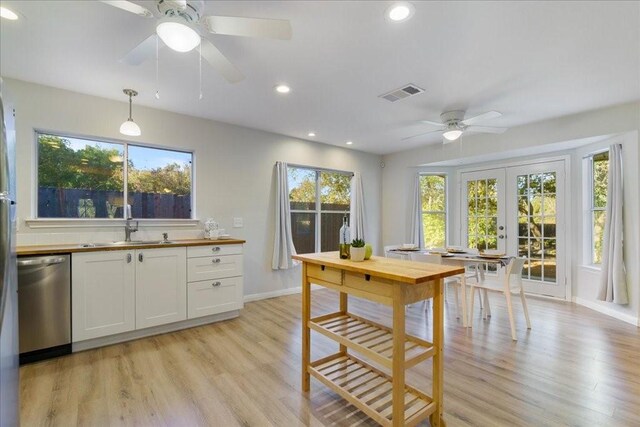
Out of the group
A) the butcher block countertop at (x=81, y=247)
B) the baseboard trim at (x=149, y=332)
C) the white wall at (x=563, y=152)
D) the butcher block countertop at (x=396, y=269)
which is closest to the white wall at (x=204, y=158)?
the butcher block countertop at (x=81, y=247)

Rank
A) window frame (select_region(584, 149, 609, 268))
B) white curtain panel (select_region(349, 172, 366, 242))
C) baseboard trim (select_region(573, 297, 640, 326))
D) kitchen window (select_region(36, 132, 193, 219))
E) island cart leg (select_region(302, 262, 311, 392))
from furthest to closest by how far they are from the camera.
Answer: white curtain panel (select_region(349, 172, 366, 242)), window frame (select_region(584, 149, 609, 268)), baseboard trim (select_region(573, 297, 640, 326)), kitchen window (select_region(36, 132, 193, 219)), island cart leg (select_region(302, 262, 311, 392))

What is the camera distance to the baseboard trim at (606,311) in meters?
3.43

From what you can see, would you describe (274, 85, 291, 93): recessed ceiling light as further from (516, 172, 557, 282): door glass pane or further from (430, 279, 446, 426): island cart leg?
(516, 172, 557, 282): door glass pane

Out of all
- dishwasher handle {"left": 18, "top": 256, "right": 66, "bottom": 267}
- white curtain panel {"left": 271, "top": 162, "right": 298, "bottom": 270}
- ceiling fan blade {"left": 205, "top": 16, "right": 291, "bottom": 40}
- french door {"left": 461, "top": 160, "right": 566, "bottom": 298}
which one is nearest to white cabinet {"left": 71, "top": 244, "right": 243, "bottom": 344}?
dishwasher handle {"left": 18, "top": 256, "right": 66, "bottom": 267}

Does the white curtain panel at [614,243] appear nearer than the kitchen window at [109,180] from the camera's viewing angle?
No

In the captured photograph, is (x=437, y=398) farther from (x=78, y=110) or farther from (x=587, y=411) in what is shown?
(x=78, y=110)

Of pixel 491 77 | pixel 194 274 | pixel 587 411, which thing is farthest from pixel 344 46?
pixel 587 411

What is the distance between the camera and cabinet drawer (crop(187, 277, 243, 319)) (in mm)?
3339

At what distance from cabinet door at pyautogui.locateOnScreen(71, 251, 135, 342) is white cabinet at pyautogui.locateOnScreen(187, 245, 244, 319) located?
0.58m

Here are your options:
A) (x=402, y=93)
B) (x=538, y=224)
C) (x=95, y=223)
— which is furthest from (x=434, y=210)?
(x=95, y=223)

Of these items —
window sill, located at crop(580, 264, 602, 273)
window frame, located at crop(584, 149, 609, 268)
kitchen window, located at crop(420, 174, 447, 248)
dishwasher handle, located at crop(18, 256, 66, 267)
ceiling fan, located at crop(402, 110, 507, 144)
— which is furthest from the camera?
kitchen window, located at crop(420, 174, 447, 248)

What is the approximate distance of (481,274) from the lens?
364 centimetres

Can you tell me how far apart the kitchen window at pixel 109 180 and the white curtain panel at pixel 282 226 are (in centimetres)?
128

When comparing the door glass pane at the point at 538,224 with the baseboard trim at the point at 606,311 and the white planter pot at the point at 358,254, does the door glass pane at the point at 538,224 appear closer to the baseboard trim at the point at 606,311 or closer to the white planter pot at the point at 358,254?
the baseboard trim at the point at 606,311
